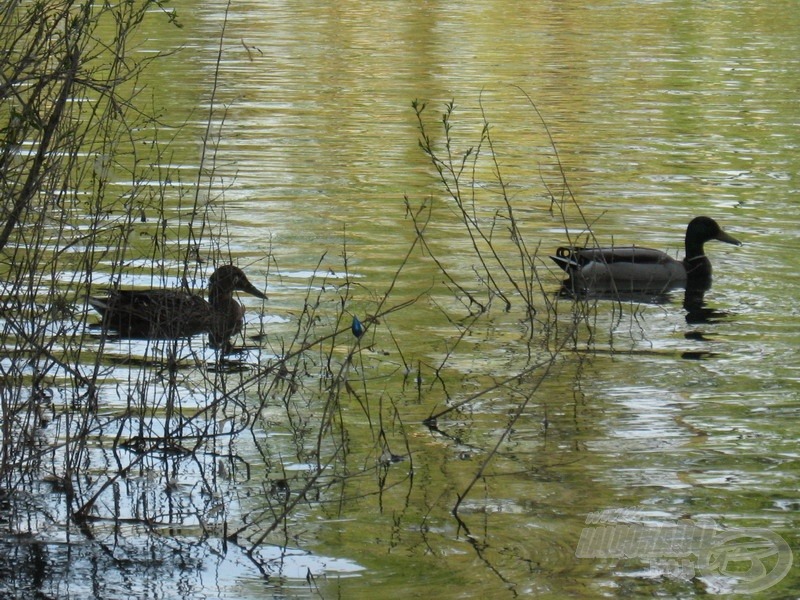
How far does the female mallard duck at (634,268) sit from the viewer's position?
1219 centimetres

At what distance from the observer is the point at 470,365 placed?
403 inches

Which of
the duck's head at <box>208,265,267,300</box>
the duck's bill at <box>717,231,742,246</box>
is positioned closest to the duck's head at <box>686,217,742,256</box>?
the duck's bill at <box>717,231,742,246</box>

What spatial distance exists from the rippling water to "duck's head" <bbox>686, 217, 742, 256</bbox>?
36cm

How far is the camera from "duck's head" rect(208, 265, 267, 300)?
34.8 feet

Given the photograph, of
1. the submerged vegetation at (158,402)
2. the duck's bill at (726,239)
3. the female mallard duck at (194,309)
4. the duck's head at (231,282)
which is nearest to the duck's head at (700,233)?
the duck's bill at (726,239)

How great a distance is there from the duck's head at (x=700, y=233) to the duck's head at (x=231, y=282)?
416 cm

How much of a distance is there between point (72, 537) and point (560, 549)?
2365 millimetres

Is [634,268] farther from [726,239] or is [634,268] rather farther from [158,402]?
[158,402]

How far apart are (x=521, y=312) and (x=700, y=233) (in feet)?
8.60

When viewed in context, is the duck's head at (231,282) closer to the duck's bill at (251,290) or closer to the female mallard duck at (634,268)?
the duck's bill at (251,290)

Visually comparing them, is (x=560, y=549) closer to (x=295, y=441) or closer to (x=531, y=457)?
(x=531, y=457)

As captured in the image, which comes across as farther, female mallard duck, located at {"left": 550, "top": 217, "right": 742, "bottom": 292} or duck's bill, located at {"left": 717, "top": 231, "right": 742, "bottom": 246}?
duck's bill, located at {"left": 717, "top": 231, "right": 742, "bottom": 246}

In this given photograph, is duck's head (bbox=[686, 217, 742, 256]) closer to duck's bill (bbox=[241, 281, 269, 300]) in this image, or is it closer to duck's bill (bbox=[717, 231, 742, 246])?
duck's bill (bbox=[717, 231, 742, 246])

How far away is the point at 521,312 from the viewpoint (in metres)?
11.8
